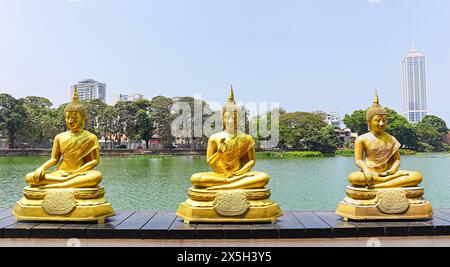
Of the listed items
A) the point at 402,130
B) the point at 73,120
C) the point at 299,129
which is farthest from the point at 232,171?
the point at 402,130

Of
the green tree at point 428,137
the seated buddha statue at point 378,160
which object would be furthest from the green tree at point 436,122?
the seated buddha statue at point 378,160

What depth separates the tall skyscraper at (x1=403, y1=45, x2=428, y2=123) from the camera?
58.3 metres

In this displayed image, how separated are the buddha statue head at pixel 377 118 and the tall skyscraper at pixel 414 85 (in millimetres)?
58754

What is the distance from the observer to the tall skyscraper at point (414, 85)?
5829 cm

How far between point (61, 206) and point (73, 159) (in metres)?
0.76

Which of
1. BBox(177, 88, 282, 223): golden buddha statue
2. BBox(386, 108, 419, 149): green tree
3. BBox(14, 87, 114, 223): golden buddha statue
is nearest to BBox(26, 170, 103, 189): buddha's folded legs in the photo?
BBox(14, 87, 114, 223): golden buddha statue

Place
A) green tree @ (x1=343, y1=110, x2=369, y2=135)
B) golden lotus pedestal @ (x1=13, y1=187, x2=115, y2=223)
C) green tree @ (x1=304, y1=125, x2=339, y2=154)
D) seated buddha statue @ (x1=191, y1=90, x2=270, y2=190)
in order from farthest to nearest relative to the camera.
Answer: green tree @ (x1=343, y1=110, x2=369, y2=135) < green tree @ (x1=304, y1=125, x2=339, y2=154) < seated buddha statue @ (x1=191, y1=90, x2=270, y2=190) < golden lotus pedestal @ (x1=13, y1=187, x2=115, y2=223)

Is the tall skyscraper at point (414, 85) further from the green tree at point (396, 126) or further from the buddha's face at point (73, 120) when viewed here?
the buddha's face at point (73, 120)

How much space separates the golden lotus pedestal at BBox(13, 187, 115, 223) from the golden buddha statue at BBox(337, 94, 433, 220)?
11.8 feet

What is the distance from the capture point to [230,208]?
17.4 feet

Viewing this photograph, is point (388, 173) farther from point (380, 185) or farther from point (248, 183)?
point (248, 183)

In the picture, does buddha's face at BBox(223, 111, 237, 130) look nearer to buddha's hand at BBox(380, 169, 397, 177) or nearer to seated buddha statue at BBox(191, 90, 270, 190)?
seated buddha statue at BBox(191, 90, 270, 190)

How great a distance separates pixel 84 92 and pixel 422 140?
51.4 meters

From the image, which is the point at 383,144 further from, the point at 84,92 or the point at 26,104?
the point at 84,92
